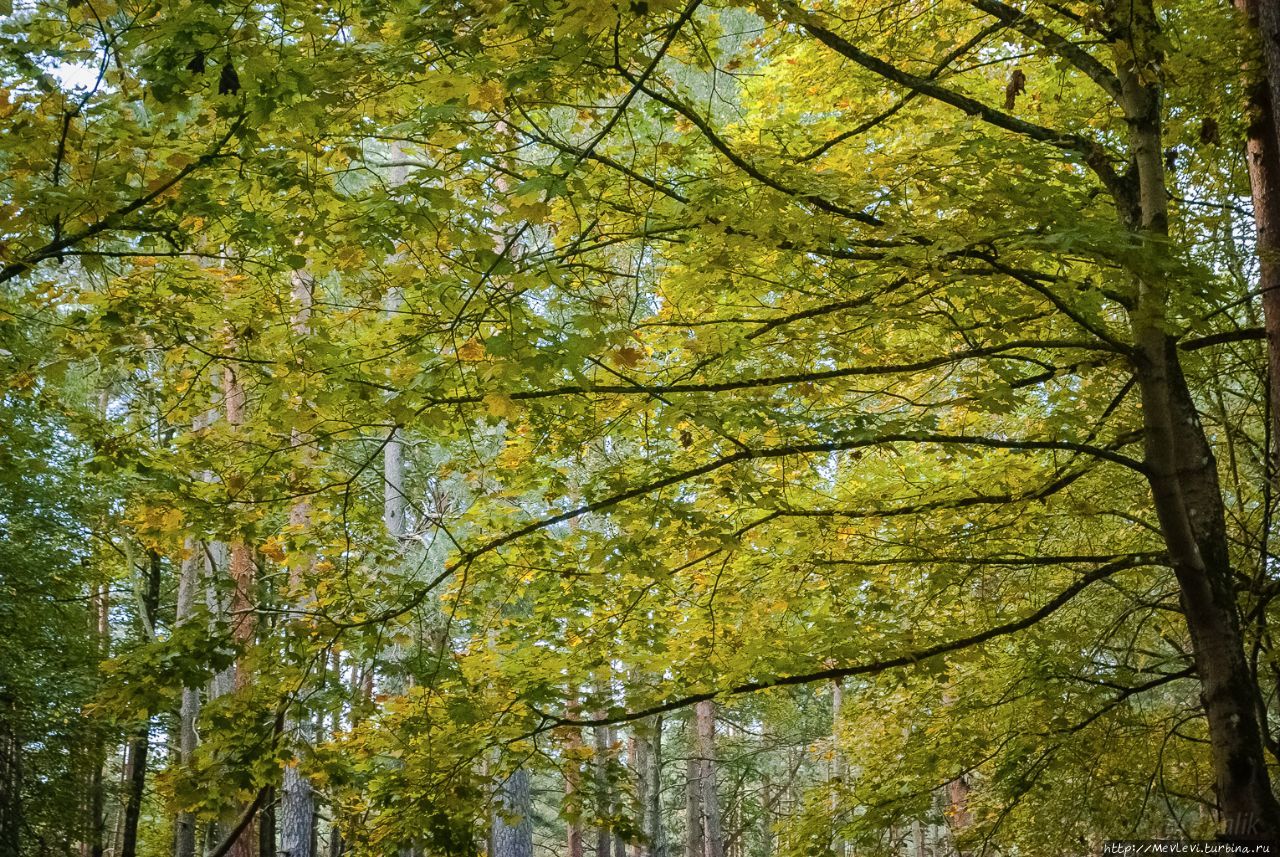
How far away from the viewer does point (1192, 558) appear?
4.36m

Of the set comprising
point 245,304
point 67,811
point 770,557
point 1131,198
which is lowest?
point 67,811

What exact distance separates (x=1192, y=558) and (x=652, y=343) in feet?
9.33

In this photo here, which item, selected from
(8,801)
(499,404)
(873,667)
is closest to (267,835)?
(8,801)

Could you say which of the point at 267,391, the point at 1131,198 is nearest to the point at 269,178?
the point at 267,391

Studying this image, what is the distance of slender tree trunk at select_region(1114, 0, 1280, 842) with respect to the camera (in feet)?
13.8

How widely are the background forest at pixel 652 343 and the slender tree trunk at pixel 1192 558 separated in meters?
0.02


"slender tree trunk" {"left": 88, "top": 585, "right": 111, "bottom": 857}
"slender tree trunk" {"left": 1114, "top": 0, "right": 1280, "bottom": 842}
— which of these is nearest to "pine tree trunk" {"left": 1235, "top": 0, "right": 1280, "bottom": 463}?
"slender tree trunk" {"left": 1114, "top": 0, "right": 1280, "bottom": 842}

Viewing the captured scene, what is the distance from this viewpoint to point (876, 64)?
3912 mm

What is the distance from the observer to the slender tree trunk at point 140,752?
436 inches

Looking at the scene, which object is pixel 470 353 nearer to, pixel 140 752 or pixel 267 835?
pixel 267 835

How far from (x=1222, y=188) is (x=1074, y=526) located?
242 centimetres

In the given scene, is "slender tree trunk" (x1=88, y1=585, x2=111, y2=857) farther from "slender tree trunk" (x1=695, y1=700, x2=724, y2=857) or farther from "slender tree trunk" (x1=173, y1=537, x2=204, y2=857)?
"slender tree trunk" (x1=695, y1=700, x2=724, y2=857)

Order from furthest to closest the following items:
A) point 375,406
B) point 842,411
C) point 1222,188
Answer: point 1222,188
point 842,411
point 375,406

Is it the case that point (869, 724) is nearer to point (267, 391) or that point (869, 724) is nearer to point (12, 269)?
point (267, 391)
